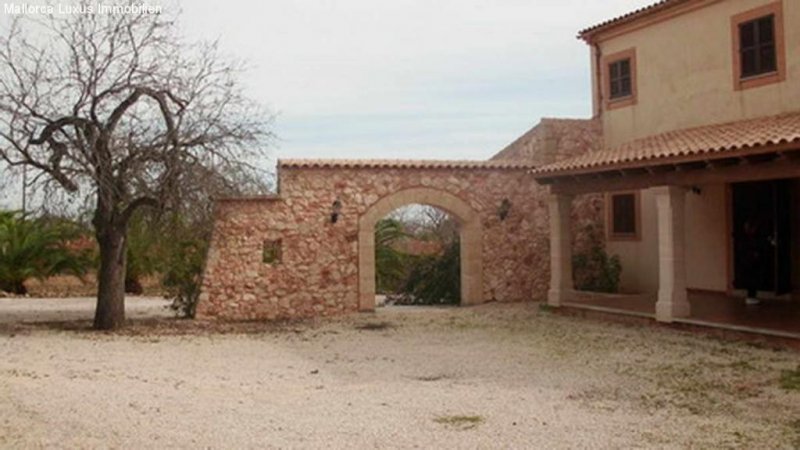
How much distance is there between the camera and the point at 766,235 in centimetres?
1506

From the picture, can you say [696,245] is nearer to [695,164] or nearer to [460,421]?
[695,164]

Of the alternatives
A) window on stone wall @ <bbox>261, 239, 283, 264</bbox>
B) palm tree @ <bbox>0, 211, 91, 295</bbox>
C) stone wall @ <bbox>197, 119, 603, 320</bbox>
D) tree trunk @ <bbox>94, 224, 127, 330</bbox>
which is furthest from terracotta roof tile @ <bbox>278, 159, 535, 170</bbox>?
palm tree @ <bbox>0, 211, 91, 295</bbox>

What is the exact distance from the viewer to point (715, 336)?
40.0 feet

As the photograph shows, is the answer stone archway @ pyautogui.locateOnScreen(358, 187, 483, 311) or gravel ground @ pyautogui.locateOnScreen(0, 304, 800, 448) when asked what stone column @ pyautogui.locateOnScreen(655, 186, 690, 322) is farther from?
stone archway @ pyautogui.locateOnScreen(358, 187, 483, 311)

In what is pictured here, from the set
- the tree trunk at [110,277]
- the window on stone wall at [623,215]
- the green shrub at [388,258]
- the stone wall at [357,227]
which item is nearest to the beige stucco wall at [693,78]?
the window on stone wall at [623,215]

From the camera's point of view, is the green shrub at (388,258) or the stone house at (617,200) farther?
the green shrub at (388,258)

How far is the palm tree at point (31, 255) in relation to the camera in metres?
21.7

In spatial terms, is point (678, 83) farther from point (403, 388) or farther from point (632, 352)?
point (403, 388)

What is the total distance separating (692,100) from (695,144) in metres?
3.49

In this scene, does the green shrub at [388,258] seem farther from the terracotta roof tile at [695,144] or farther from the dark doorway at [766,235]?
the dark doorway at [766,235]

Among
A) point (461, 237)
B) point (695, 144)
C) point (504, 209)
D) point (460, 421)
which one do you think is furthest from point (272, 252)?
point (460, 421)

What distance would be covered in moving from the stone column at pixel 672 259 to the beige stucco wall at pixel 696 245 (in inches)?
117

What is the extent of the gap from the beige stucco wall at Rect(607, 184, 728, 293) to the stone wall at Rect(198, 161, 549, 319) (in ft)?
8.43

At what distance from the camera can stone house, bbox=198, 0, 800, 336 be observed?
13.8 metres
